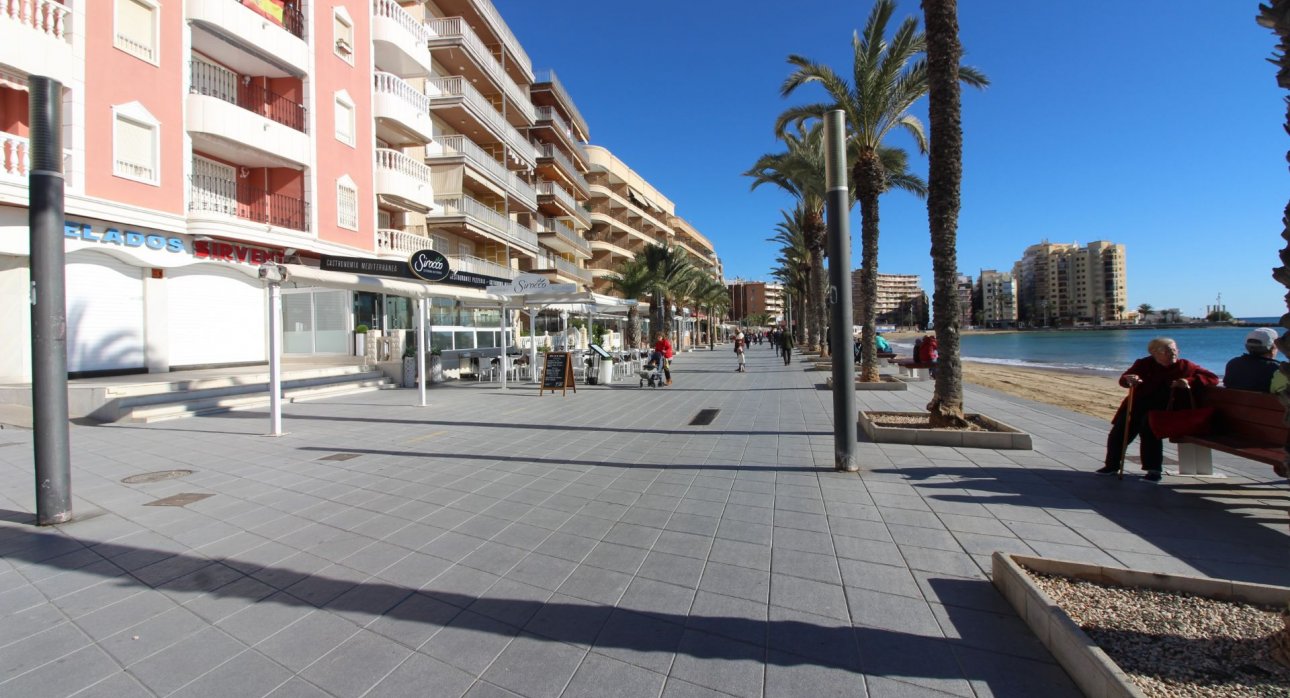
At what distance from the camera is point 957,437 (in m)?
7.25

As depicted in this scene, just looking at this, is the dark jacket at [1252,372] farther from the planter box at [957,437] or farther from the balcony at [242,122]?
the balcony at [242,122]

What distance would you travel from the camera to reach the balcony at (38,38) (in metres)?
11.3

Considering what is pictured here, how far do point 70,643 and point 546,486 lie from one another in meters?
3.39

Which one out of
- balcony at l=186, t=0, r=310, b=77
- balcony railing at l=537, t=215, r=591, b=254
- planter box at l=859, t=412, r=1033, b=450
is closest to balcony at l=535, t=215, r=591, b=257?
balcony railing at l=537, t=215, r=591, b=254

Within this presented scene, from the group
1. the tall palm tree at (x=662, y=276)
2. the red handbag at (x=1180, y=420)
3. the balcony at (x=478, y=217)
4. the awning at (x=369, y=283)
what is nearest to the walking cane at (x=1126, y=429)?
the red handbag at (x=1180, y=420)

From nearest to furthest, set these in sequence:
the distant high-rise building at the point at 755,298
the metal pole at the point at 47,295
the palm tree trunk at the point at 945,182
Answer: the metal pole at the point at 47,295
the palm tree trunk at the point at 945,182
the distant high-rise building at the point at 755,298

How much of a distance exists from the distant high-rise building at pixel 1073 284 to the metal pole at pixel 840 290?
153 m

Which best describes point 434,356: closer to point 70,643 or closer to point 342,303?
point 342,303

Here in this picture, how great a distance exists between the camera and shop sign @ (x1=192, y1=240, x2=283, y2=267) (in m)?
15.0

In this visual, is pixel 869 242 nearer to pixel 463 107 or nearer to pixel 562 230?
pixel 463 107

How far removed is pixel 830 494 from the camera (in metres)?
5.25

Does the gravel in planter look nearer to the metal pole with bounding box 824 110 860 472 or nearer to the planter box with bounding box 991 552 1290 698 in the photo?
the planter box with bounding box 991 552 1290 698

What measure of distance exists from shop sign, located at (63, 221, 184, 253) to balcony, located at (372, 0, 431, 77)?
36.9 feet

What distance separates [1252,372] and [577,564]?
624 cm
